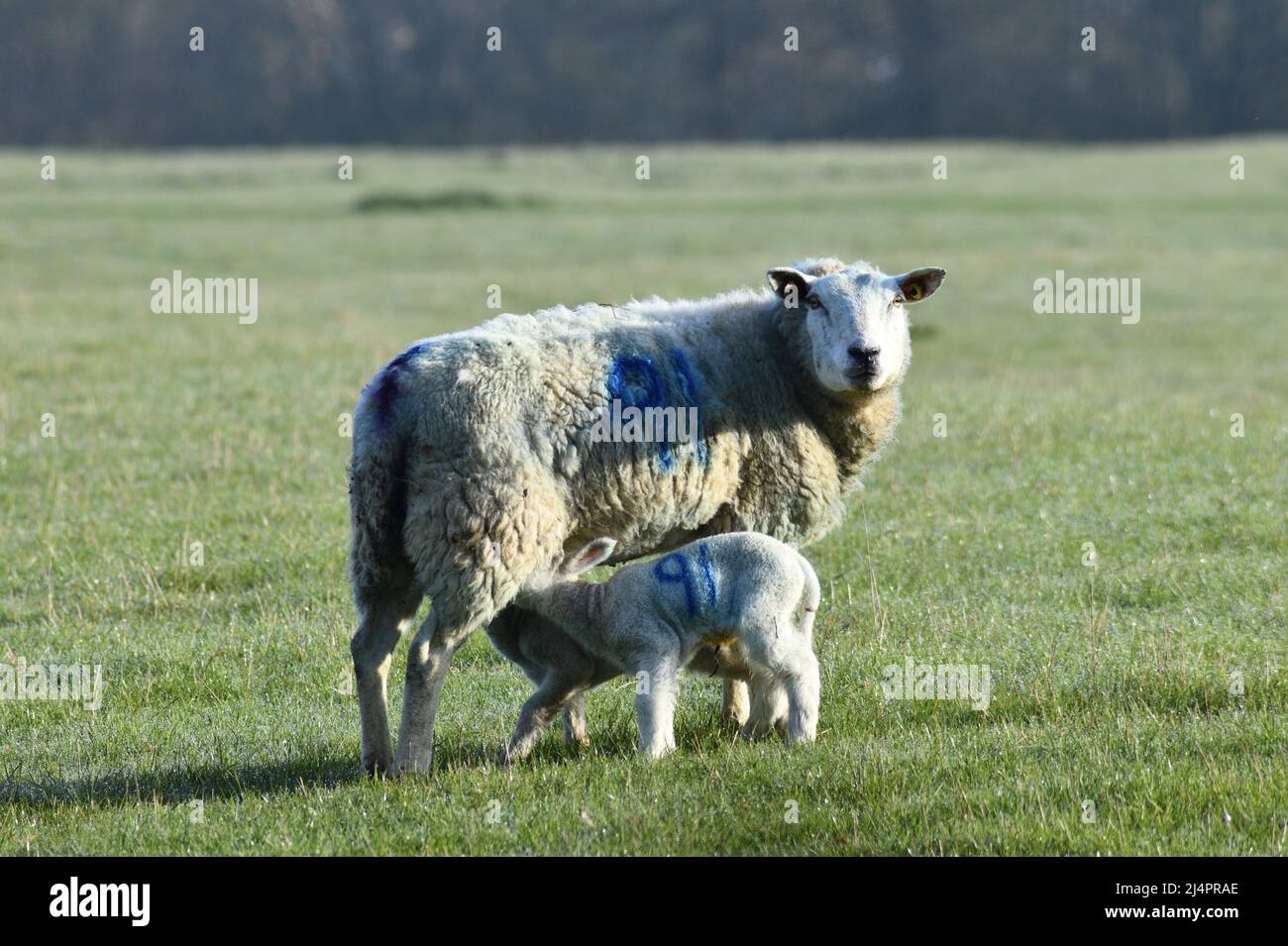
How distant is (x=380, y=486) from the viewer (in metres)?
7.29

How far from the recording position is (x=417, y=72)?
114m

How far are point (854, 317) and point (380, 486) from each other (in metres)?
2.57

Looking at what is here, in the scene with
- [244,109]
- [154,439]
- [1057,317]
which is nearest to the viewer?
[154,439]

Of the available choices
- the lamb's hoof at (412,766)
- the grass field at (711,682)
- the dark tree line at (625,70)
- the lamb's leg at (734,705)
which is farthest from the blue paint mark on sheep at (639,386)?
the dark tree line at (625,70)

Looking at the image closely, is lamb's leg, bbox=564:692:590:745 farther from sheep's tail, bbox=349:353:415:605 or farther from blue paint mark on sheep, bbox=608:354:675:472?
blue paint mark on sheep, bbox=608:354:675:472

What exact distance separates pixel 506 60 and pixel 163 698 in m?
110

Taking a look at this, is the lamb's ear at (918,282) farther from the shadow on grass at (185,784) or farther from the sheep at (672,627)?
the shadow on grass at (185,784)

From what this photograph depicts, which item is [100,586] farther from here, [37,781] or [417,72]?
[417,72]

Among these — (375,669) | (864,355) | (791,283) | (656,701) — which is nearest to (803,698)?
(656,701)

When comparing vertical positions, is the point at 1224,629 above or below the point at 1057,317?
below

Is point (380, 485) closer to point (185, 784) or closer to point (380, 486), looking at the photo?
point (380, 486)

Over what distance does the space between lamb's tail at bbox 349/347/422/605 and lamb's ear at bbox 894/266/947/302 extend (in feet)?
8.90

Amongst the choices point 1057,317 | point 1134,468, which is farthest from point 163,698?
point 1057,317
